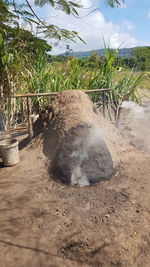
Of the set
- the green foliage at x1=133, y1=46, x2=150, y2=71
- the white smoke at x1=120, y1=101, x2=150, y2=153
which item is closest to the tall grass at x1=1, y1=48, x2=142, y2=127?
the white smoke at x1=120, y1=101, x2=150, y2=153

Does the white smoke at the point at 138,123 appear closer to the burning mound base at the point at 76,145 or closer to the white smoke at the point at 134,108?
the white smoke at the point at 134,108

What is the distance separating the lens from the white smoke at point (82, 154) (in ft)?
9.50

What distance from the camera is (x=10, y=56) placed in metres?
4.54

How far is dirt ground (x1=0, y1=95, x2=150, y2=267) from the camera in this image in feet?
6.11

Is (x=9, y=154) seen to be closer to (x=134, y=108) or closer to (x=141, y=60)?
(x=134, y=108)

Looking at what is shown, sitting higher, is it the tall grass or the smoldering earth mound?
the tall grass

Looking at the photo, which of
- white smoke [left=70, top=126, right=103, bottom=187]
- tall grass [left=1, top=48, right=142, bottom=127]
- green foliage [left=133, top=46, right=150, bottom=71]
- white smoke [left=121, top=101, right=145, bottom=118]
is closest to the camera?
white smoke [left=70, top=126, right=103, bottom=187]

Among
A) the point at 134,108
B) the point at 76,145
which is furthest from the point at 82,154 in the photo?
the point at 134,108

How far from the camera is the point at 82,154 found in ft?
9.88

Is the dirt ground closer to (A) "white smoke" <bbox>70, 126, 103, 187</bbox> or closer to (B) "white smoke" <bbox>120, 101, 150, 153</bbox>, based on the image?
(A) "white smoke" <bbox>70, 126, 103, 187</bbox>

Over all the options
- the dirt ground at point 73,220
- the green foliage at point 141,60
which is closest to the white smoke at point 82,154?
the dirt ground at point 73,220

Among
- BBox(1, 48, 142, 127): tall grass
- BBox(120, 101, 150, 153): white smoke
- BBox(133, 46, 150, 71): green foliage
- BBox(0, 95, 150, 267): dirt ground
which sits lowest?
BBox(0, 95, 150, 267): dirt ground

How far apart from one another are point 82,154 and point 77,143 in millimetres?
176

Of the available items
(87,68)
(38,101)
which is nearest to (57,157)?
(38,101)
